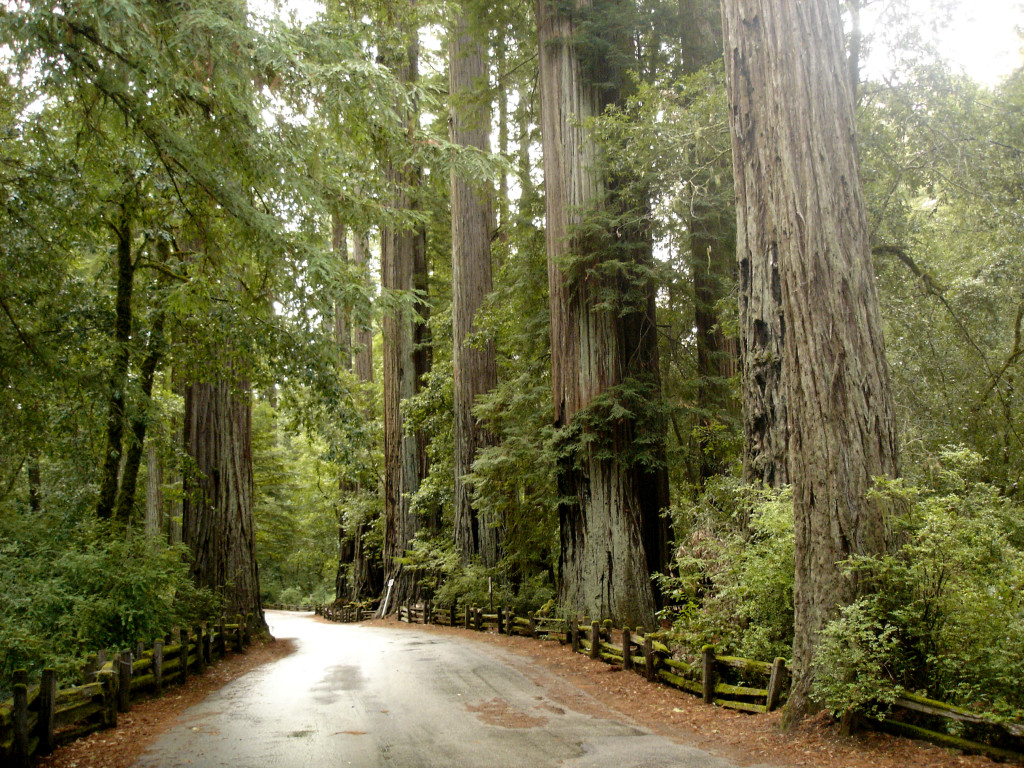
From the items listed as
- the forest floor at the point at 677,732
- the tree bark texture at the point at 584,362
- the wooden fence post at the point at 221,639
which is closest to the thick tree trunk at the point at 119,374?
the wooden fence post at the point at 221,639

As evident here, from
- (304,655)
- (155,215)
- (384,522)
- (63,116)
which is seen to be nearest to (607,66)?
(155,215)

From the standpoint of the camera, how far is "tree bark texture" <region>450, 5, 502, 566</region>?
1748 centimetres

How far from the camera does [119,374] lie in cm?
942

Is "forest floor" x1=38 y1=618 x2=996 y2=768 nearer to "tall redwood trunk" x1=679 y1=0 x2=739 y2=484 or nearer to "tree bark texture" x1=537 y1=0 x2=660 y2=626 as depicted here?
"tree bark texture" x1=537 y1=0 x2=660 y2=626

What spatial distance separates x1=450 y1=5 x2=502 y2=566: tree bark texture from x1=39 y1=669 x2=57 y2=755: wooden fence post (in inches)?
402

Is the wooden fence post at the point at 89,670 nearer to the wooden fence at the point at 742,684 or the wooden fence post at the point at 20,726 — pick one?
the wooden fence post at the point at 20,726

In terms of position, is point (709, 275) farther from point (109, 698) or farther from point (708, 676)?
point (109, 698)

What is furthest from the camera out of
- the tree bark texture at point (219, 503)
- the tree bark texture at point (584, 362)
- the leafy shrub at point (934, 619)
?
the tree bark texture at point (219, 503)

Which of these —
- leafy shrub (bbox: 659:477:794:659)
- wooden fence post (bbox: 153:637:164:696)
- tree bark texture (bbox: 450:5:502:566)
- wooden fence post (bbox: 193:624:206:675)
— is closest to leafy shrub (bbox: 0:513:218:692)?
wooden fence post (bbox: 193:624:206:675)

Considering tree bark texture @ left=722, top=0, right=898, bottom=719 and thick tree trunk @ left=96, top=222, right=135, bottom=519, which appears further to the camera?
thick tree trunk @ left=96, top=222, right=135, bottom=519

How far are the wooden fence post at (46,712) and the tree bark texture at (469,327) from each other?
10211 mm

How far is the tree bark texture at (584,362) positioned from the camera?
11.4 metres

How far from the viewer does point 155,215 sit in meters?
9.98

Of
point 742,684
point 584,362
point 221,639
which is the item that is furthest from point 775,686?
point 221,639
